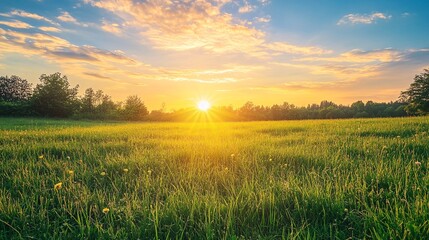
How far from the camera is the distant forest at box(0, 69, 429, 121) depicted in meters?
60.8

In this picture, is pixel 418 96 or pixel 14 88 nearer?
pixel 418 96

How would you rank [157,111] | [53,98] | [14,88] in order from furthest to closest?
[14,88], [157,111], [53,98]

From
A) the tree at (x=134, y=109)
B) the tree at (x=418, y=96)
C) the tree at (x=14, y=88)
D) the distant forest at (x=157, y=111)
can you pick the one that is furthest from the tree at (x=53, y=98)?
the tree at (x=418, y=96)

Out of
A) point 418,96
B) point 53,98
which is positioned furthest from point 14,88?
point 418,96

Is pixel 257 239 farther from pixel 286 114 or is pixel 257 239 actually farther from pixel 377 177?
pixel 286 114

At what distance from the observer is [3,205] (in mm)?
2875

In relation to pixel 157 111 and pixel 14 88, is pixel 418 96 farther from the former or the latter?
pixel 14 88

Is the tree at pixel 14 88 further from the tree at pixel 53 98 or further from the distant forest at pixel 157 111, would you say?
the tree at pixel 53 98

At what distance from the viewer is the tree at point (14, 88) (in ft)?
358

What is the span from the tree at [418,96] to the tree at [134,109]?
229 ft

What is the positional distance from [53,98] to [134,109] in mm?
20840

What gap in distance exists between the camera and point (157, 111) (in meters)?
77.1

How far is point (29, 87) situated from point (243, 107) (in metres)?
96.0

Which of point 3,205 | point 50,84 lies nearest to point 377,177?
point 3,205
